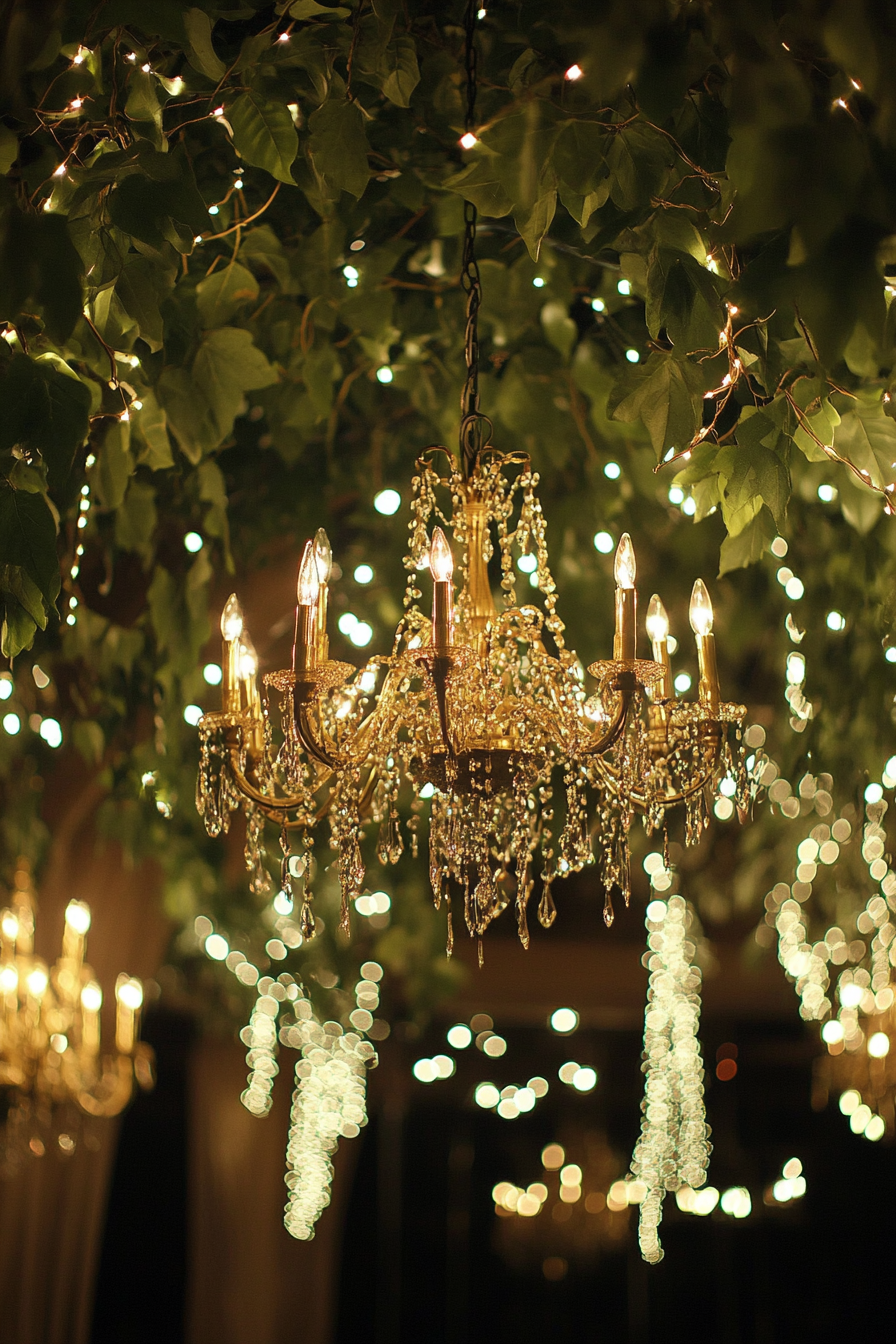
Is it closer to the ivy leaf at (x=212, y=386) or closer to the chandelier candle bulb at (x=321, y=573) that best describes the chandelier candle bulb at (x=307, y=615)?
the chandelier candle bulb at (x=321, y=573)

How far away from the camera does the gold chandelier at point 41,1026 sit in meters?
4.23

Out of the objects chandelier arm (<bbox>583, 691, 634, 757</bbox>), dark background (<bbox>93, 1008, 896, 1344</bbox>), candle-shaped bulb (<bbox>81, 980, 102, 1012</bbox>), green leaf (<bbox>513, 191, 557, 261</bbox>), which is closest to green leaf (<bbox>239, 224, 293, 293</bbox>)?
green leaf (<bbox>513, 191, 557, 261</bbox>)

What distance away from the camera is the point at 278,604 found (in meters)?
4.61

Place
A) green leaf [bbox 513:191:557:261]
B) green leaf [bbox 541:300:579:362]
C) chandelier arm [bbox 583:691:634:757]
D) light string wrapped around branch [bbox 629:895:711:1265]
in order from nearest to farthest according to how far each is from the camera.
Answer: green leaf [bbox 513:191:557:261], chandelier arm [bbox 583:691:634:757], green leaf [bbox 541:300:579:362], light string wrapped around branch [bbox 629:895:711:1265]

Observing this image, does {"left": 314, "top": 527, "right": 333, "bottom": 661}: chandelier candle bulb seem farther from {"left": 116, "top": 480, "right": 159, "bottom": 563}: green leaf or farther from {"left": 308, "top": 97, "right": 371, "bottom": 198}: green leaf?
{"left": 116, "top": 480, "right": 159, "bottom": 563}: green leaf

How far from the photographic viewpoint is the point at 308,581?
1.79m

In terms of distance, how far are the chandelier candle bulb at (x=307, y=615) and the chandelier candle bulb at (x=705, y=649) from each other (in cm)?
58

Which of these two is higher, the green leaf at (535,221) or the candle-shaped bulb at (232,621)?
the green leaf at (535,221)

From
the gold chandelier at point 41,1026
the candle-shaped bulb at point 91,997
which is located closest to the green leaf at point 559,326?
the gold chandelier at point 41,1026

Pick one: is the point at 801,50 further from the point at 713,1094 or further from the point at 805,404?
the point at 713,1094

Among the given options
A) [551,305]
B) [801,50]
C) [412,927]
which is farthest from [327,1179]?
[801,50]

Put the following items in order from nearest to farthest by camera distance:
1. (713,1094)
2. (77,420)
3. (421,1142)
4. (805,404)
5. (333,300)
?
(77,420) → (805,404) → (333,300) → (713,1094) → (421,1142)

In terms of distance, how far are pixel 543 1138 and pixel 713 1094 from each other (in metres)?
1.48

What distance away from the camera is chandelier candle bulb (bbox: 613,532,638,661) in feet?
5.71
